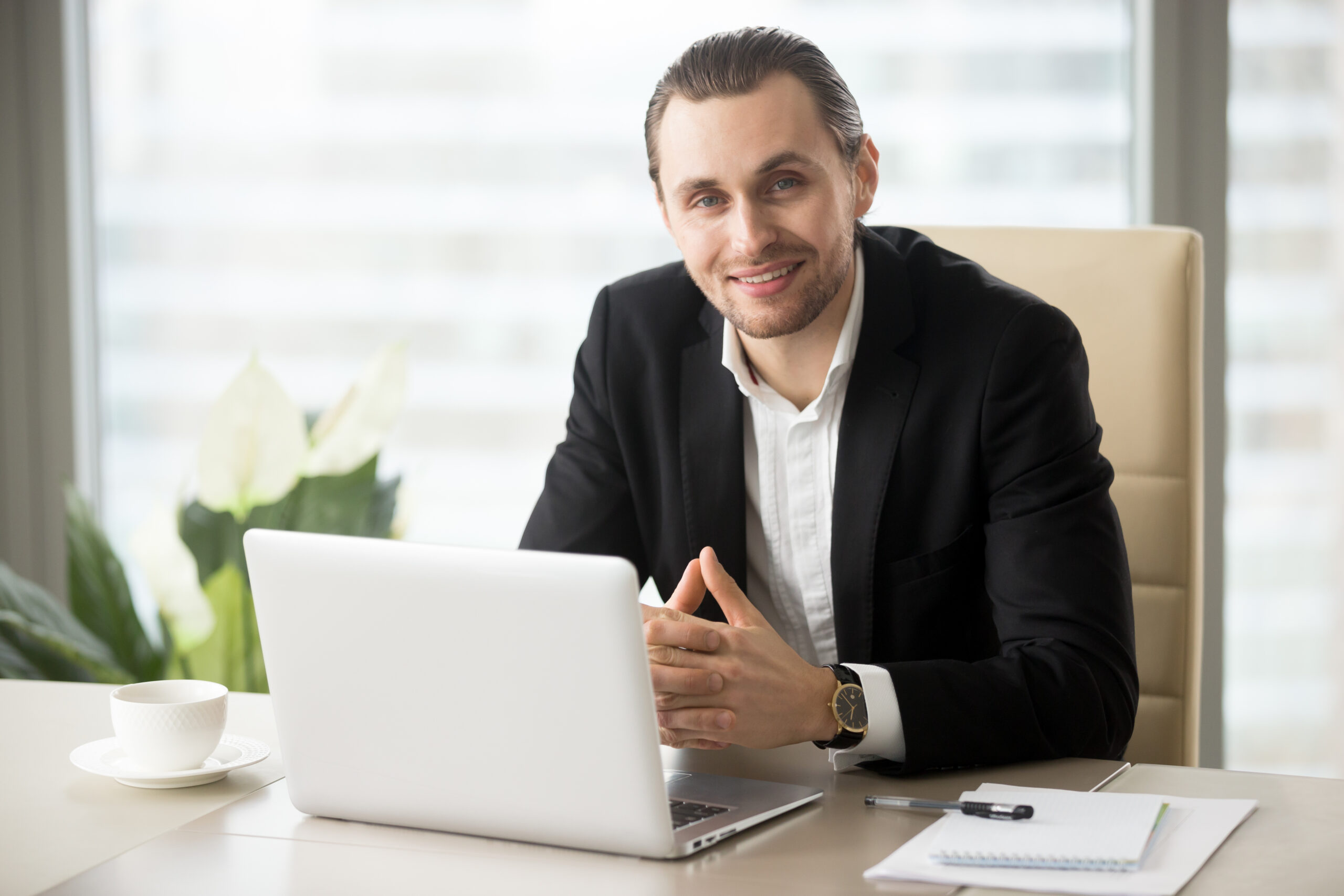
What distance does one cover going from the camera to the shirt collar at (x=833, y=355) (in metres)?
1.52

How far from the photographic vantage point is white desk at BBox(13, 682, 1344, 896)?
2.67ft

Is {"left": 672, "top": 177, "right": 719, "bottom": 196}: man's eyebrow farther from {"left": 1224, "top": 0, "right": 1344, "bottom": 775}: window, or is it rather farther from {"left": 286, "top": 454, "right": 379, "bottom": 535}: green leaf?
{"left": 1224, "top": 0, "right": 1344, "bottom": 775}: window

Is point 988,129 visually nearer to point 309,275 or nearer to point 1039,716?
point 309,275

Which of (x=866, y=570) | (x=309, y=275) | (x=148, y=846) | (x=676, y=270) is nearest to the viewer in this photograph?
(x=148, y=846)

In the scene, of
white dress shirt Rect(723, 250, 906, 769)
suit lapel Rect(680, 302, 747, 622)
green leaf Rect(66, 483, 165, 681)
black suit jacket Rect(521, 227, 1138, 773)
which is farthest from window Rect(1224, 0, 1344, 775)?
green leaf Rect(66, 483, 165, 681)

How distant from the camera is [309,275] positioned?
279 centimetres

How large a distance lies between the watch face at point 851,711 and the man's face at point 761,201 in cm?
55

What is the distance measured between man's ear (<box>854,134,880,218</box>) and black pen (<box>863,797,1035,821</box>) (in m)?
0.85

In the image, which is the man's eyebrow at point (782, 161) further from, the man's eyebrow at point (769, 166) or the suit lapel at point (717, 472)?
the suit lapel at point (717, 472)

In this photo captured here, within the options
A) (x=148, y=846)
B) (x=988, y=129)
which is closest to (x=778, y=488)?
(x=148, y=846)

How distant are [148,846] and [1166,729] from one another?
1.23m

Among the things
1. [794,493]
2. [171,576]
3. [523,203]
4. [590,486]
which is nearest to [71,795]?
[590,486]

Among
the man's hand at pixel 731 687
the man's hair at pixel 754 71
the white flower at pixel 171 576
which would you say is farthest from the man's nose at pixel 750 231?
the white flower at pixel 171 576

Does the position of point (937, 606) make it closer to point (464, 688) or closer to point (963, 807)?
point (963, 807)
